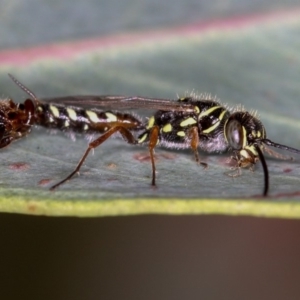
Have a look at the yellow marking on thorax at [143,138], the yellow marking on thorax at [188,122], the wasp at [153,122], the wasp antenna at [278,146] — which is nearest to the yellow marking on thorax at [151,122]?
the wasp at [153,122]

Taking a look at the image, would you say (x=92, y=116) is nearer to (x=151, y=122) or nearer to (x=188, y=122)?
(x=151, y=122)

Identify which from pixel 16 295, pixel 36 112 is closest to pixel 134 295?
pixel 16 295

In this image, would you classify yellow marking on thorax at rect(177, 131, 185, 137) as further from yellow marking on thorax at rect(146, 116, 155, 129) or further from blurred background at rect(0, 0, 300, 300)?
blurred background at rect(0, 0, 300, 300)

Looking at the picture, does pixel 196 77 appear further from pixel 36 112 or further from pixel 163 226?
pixel 163 226

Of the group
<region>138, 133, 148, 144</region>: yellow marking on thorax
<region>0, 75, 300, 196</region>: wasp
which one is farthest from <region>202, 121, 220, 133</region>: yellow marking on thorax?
<region>138, 133, 148, 144</region>: yellow marking on thorax

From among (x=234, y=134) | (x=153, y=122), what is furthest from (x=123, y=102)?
(x=234, y=134)

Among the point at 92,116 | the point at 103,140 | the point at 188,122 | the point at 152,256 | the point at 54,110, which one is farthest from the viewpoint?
the point at 152,256
